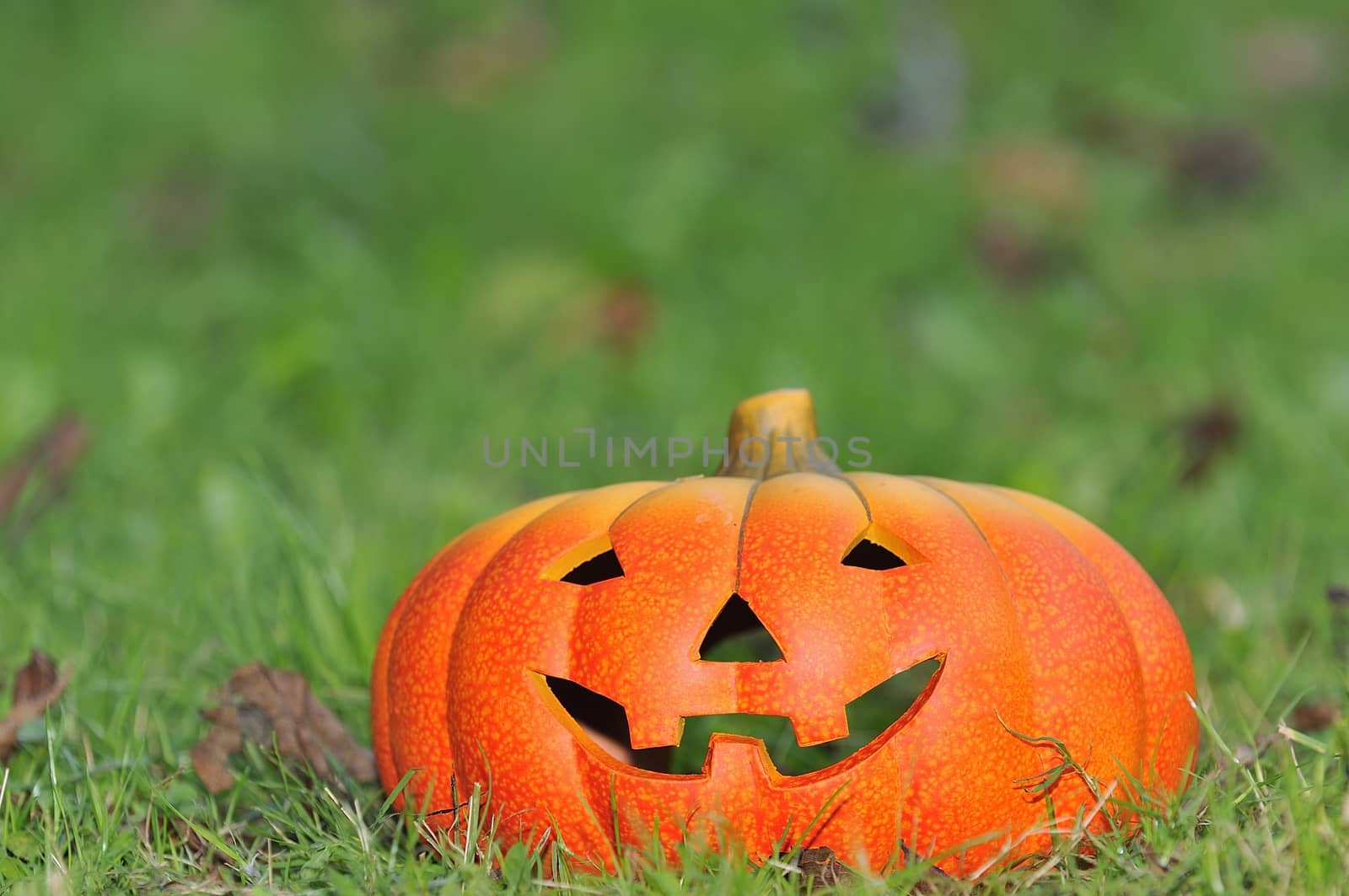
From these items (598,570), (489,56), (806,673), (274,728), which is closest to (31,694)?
(274,728)

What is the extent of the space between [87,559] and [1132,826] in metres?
2.79

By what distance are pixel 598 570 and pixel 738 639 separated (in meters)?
0.73

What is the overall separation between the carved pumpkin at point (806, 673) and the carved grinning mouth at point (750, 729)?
57 mm

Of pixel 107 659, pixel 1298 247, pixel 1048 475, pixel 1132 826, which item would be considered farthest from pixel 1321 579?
pixel 1298 247

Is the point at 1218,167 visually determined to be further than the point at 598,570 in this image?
Yes

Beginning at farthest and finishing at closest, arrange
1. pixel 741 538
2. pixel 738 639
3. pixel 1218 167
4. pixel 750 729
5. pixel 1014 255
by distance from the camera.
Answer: pixel 1218 167 < pixel 1014 255 < pixel 738 639 < pixel 750 729 < pixel 741 538

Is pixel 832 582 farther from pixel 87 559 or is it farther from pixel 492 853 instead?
pixel 87 559

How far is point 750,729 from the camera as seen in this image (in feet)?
8.76

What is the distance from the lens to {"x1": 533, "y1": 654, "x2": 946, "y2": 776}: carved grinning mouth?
6.34 ft

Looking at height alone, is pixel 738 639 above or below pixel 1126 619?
below

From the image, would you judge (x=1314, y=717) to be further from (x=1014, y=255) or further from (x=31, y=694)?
(x=1014, y=255)

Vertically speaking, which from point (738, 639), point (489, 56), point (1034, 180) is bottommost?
point (738, 639)

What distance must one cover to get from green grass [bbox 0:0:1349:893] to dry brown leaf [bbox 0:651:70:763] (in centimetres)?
4

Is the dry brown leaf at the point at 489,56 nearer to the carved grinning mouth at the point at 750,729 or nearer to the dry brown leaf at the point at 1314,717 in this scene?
the carved grinning mouth at the point at 750,729
